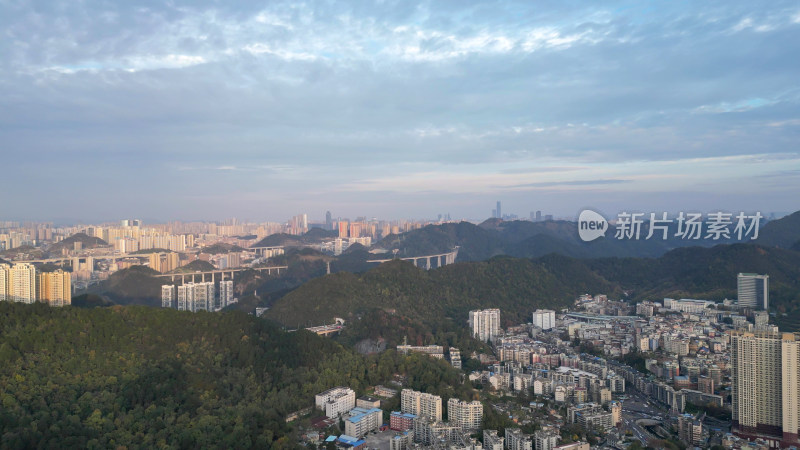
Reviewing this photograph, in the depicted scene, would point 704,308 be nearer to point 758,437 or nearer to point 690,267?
point 690,267

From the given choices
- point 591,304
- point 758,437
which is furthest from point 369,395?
point 591,304

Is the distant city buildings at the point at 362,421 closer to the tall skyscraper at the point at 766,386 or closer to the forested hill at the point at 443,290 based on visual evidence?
the tall skyscraper at the point at 766,386

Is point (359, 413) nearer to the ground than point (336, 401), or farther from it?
nearer to the ground

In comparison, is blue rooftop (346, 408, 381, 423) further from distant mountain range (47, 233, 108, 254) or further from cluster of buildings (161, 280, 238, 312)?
distant mountain range (47, 233, 108, 254)

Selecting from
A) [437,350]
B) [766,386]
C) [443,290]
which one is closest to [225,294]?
[443,290]

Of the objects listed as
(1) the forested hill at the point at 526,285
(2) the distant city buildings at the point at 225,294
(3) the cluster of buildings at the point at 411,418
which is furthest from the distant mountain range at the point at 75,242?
(3) the cluster of buildings at the point at 411,418

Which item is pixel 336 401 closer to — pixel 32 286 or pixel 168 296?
pixel 32 286
